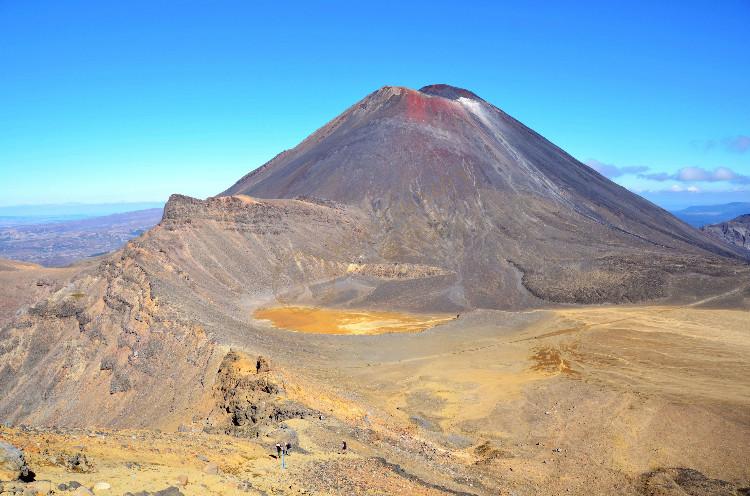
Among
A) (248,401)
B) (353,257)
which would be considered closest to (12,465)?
(248,401)

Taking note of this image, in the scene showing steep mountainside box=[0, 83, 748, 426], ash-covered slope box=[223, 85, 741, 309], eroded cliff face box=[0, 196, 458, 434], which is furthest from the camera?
ash-covered slope box=[223, 85, 741, 309]

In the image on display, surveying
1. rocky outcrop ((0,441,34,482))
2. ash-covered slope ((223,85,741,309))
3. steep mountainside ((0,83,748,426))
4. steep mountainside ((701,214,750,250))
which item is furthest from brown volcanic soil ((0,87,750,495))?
steep mountainside ((701,214,750,250))

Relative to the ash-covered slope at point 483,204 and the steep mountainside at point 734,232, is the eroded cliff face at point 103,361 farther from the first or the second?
the steep mountainside at point 734,232

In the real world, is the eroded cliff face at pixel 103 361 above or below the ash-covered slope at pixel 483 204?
below

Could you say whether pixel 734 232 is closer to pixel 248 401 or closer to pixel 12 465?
pixel 248 401

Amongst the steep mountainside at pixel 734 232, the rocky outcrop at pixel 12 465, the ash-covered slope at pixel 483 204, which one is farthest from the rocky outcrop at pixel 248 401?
the steep mountainside at pixel 734 232

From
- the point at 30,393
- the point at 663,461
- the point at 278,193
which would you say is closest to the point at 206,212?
the point at 278,193

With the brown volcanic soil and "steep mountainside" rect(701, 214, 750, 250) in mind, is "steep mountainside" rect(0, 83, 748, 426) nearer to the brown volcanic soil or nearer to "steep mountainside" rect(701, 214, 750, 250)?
the brown volcanic soil
